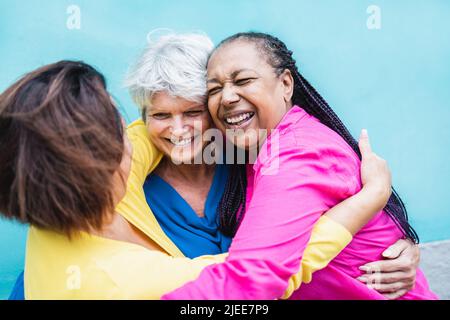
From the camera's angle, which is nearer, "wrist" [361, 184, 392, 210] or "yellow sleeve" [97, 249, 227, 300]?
"yellow sleeve" [97, 249, 227, 300]

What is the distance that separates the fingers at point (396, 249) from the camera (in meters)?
1.59

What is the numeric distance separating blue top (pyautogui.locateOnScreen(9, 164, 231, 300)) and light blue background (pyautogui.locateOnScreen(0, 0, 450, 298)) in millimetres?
722

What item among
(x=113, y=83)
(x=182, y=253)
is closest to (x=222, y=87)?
(x=182, y=253)

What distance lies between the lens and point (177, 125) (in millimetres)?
1713

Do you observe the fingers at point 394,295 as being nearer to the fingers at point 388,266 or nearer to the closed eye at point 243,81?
the fingers at point 388,266

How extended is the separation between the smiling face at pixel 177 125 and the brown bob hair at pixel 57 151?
0.37 m

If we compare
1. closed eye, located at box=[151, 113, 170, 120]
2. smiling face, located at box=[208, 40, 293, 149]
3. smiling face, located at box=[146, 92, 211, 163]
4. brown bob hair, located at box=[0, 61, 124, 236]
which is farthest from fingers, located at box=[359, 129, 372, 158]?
brown bob hair, located at box=[0, 61, 124, 236]

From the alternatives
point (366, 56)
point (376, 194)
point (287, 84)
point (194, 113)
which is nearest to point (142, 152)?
point (194, 113)

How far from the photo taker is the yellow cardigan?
1.29 metres

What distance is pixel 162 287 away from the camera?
4.26ft

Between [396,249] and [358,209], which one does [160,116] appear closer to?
[358,209]

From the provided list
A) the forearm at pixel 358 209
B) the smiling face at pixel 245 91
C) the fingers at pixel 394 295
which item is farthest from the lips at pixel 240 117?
the fingers at pixel 394 295

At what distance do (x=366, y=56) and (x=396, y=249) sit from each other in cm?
115

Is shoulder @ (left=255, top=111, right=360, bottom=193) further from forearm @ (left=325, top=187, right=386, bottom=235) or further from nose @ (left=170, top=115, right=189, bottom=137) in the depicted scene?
nose @ (left=170, top=115, right=189, bottom=137)
